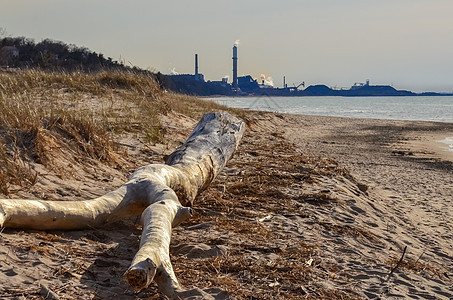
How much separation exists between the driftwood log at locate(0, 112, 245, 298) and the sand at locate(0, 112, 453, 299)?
0.12m

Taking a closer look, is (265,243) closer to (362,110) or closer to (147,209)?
(147,209)

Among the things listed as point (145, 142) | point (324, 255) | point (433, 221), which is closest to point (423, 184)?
point (433, 221)

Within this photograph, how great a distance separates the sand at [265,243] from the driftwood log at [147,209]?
12 centimetres

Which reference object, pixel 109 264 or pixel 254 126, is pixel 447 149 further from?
pixel 109 264

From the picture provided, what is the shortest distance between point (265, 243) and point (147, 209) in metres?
1.09

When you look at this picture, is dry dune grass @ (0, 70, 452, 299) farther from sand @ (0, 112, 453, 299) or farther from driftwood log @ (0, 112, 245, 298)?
driftwood log @ (0, 112, 245, 298)

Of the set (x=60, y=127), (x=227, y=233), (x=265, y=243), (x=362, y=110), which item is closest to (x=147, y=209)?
(x=227, y=233)

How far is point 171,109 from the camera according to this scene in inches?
513

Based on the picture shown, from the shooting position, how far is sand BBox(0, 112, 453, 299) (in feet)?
9.86

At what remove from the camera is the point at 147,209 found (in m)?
3.60

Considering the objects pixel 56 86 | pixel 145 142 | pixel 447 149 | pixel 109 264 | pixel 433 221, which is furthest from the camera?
pixel 447 149

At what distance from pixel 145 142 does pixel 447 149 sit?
493 inches

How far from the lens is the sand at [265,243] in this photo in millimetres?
3006

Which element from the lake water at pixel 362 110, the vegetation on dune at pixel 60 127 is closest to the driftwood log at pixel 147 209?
the vegetation on dune at pixel 60 127
